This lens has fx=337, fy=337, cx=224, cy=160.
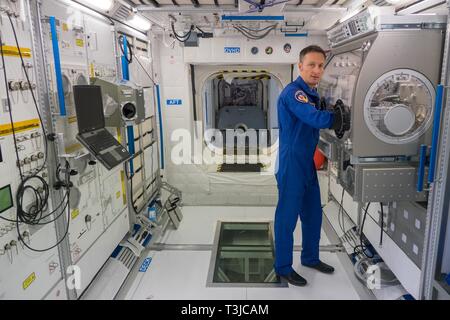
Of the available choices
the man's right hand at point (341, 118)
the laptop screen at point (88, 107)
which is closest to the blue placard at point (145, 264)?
the laptop screen at point (88, 107)

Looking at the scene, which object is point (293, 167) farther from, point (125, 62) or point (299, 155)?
point (125, 62)

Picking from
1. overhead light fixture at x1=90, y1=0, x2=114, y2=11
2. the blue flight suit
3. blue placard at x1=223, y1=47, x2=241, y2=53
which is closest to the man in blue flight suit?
the blue flight suit

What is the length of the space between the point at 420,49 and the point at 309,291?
89.0 inches

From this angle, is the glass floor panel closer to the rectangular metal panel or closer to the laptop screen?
the rectangular metal panel

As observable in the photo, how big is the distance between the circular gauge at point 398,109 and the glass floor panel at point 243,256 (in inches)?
69.2

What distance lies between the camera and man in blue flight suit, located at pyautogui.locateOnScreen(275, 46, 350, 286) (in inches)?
112

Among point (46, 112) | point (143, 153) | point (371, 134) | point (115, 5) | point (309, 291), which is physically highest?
point (115, 5)

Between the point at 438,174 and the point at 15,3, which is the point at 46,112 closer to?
the point at 15,3

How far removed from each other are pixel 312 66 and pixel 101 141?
75.5 inches

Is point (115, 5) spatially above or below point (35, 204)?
above

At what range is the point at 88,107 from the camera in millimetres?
2689

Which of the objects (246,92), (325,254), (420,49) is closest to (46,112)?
(420,49)

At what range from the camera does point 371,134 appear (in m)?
2.49

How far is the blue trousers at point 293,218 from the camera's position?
10.2 ft
